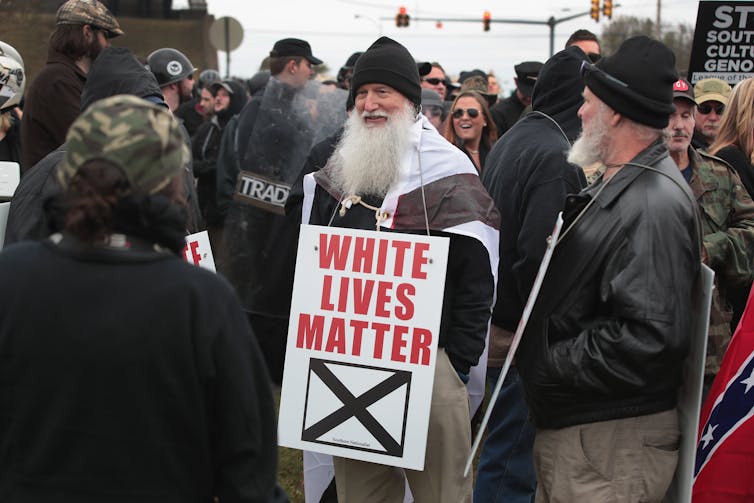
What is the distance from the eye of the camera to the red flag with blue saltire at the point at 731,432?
11.8 feet

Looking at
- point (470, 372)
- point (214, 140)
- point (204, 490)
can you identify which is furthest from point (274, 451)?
point (214, 140)

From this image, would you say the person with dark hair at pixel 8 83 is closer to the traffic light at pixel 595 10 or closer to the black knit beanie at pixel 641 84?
the black knit beanie at pixel 641 84

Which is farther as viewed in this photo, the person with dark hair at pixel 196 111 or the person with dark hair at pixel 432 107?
the person with dark hair at pixel 196 111

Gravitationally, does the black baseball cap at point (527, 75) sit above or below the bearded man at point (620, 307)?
above

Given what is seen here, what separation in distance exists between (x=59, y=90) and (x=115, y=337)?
3.57 metres

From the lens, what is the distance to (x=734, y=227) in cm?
447

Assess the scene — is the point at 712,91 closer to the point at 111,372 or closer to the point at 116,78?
the point at 116,78

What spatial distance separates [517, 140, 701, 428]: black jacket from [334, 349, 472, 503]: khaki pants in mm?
473

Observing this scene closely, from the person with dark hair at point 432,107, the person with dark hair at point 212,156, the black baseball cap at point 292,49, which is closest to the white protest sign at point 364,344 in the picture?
the black baseball cap at point 292,49

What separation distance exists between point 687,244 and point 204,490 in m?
1.71

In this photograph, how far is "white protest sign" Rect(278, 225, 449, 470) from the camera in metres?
3.51

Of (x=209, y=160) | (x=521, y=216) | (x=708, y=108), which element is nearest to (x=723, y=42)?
(x=708, y=108)

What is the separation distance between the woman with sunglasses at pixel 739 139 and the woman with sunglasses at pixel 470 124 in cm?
214

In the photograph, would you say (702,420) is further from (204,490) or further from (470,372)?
(204,490)
